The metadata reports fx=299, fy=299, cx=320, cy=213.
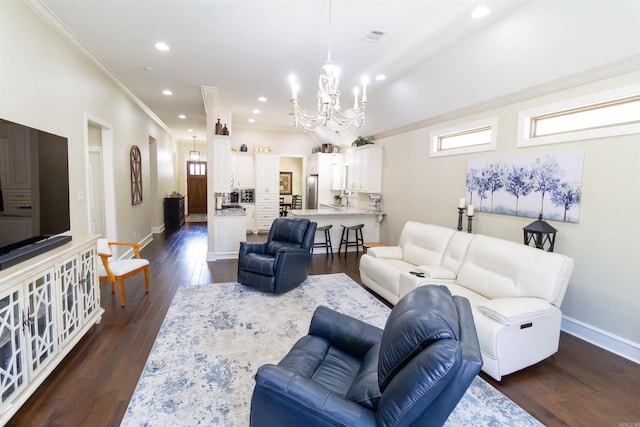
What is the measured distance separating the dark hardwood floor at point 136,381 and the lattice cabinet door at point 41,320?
237mm

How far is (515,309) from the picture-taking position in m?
2.33

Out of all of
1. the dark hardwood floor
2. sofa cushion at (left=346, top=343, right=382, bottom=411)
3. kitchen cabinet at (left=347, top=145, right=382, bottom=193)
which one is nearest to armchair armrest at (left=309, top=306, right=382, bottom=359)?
sofa cushion at (left=346, top=343, right=382, bottom=411)

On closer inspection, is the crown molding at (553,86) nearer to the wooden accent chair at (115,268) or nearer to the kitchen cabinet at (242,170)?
the wooden accent chair at (115,268)

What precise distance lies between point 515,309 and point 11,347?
345 cm

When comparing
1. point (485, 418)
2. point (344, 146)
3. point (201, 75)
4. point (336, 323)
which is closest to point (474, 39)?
point (336, 323)

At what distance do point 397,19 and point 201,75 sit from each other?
3087 mm

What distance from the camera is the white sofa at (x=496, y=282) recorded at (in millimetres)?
2309

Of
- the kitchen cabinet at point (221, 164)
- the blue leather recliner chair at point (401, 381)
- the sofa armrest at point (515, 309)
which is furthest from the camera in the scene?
the kitchen cabinet at point (221, 164)

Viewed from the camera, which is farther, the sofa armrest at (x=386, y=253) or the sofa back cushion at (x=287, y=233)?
the sofa back cushion at (x=287, y=233)

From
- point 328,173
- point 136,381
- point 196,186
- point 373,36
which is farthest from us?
point 196,186

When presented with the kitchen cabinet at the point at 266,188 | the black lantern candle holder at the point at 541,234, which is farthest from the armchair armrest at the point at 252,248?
the kitchen cabinet at the point at 266,188

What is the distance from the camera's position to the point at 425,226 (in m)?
4.20

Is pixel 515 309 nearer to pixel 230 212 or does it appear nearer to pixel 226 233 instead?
pixel 226 233

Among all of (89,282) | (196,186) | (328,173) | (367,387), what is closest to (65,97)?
(89,282)
